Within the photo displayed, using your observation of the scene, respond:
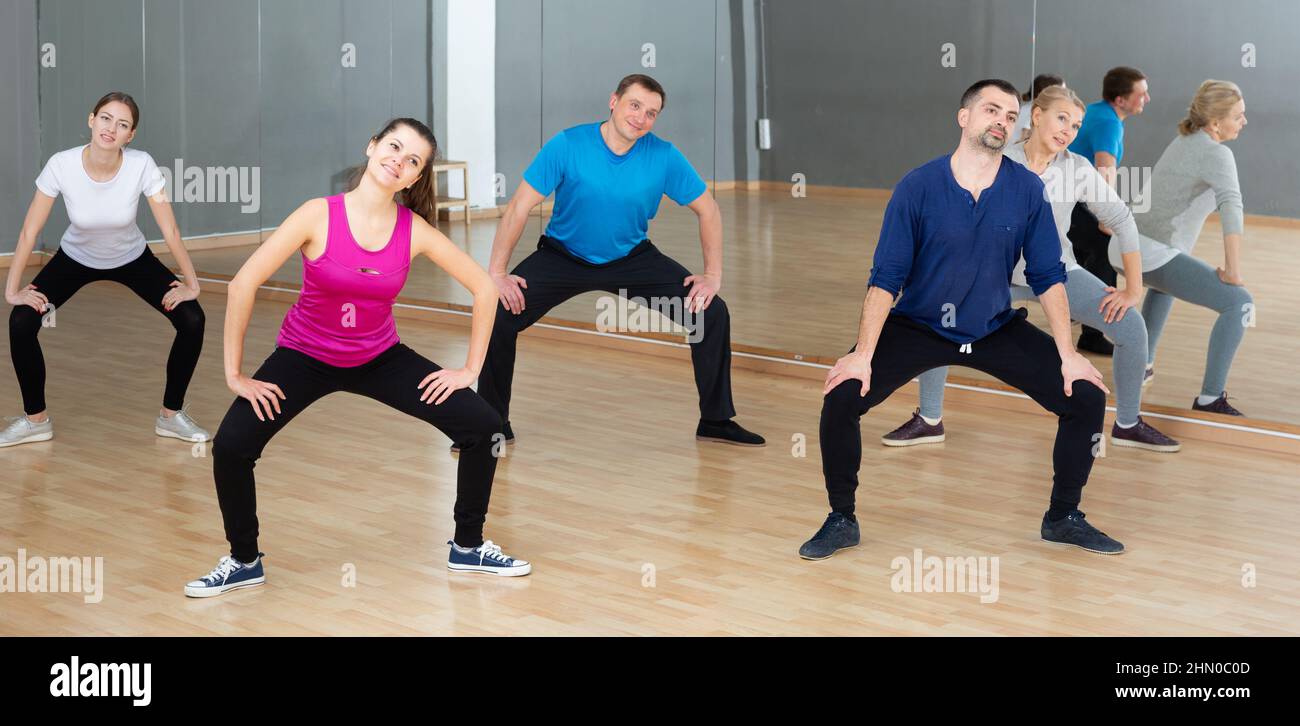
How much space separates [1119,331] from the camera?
5.10 m

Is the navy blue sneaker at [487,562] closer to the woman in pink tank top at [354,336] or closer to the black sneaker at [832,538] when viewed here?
the woman in pink tank top at [354,336]

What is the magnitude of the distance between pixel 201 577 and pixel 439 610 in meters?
0.63

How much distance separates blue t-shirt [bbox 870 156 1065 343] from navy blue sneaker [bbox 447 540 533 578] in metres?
1.21

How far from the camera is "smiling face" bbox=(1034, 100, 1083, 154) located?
490cm

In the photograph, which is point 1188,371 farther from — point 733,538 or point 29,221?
point 29,221

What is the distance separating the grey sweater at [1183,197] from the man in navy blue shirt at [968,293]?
159 cm

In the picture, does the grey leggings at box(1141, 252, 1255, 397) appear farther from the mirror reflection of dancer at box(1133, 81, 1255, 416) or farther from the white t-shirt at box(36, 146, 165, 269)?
the white t-shirt at box(36, 146, 165, 269)

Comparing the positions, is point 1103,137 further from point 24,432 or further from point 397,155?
point 24,432

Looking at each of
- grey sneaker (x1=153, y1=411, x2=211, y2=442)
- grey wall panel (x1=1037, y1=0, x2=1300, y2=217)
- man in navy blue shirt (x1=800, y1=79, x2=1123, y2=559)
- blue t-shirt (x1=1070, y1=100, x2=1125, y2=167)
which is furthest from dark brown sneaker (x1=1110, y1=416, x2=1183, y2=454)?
grey sneaker (x1=153, y1=411, x2=211, y2=442)

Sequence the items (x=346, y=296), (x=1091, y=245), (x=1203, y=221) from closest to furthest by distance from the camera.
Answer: (x=346, y=296), (x=1203, y=221), (x=1091, y=245)

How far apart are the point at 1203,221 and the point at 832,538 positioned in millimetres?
2215

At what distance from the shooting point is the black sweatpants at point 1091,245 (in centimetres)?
648

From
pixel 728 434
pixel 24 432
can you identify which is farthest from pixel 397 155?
pixel 24 432

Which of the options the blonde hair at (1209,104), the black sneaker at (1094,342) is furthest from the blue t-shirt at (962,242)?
the black sneaker at (1094,342)
